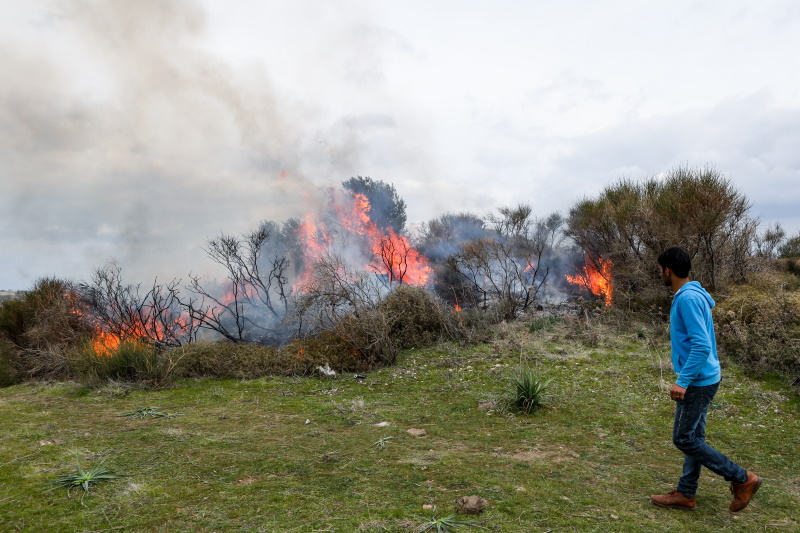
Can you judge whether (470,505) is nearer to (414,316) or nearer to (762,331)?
(762,331)

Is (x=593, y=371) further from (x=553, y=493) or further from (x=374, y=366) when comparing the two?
(x=553, y=493)

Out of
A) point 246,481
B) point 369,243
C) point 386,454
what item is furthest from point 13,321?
point 369,243

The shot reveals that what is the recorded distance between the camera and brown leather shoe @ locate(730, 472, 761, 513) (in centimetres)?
287

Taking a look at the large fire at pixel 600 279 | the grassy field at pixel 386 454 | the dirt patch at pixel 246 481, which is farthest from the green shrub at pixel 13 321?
the large fire at pixel 600 279

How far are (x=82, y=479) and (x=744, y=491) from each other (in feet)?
14.9

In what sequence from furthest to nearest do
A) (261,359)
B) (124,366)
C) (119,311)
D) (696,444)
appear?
(119,311), (261,359), (124,366), (696,444)

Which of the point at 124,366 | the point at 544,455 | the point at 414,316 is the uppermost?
the point at 414,316

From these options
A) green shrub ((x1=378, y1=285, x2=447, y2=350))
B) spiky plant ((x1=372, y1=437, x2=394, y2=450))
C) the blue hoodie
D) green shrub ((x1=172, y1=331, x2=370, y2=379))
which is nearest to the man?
the blue hoodie

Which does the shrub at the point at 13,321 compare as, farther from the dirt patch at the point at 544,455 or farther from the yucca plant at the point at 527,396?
the dirt patch at the point at 544,455

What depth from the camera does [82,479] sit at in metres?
3.11

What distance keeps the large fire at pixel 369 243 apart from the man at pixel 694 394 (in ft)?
48.2

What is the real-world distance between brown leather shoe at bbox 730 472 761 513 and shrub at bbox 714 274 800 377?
437cm

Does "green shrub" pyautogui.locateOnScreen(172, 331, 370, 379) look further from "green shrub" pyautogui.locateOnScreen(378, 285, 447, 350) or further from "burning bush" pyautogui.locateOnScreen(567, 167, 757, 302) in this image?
"burning bush" pyautogui.locateOnScreen(567, 167, 757, 302)

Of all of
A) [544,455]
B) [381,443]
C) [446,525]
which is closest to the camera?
[446,525]
